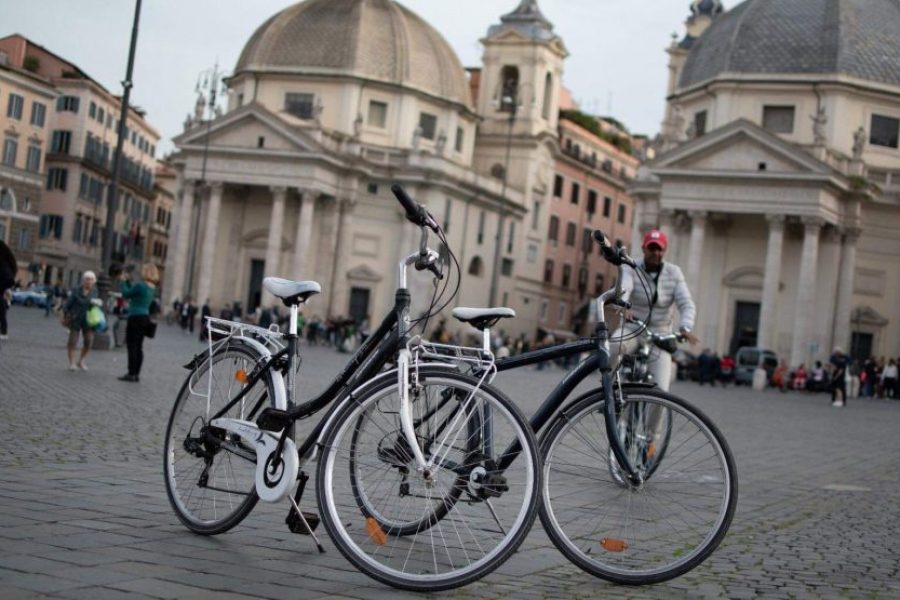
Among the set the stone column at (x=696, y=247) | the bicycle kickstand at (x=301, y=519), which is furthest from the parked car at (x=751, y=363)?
the bicycle kickstand at (x=301, y=519)

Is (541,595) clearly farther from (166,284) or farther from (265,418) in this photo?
(166,284)

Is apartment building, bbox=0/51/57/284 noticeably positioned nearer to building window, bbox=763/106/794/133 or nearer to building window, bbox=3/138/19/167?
building window, bbox=3/138/19/167

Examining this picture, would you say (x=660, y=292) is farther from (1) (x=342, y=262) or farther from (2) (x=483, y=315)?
(1) (x=342, y=262)

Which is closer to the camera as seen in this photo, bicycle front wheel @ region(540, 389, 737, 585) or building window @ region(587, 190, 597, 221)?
bicycle front wheel @ region(540, 389, 737, 585)

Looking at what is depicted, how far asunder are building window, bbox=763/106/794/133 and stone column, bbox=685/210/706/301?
19.9 ft

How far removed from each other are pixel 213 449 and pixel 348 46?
71981mm

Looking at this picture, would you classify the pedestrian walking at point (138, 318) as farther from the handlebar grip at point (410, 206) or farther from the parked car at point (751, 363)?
the parked car at point (751, 363)

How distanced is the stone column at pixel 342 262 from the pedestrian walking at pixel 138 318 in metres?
55.5

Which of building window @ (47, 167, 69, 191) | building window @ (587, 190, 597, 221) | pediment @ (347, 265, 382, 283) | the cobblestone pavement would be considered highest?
building window @ (587, 190, 597, 221)

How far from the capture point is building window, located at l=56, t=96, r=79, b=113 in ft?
309

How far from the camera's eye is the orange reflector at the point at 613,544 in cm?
635

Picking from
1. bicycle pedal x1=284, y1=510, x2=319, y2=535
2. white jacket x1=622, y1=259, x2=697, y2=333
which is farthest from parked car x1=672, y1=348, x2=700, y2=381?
bicycle pedal x1=284, y1=510, x2=319, y2=535

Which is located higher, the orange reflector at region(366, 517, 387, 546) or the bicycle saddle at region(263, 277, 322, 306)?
the bicycle saddle at region(263, 277, 322, 306)

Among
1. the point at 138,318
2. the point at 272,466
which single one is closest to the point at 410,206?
the point at 272,466
